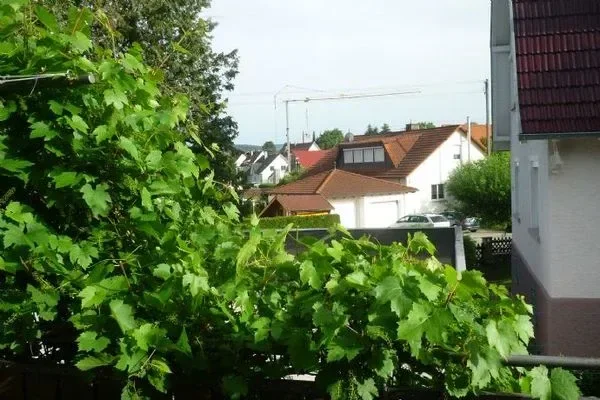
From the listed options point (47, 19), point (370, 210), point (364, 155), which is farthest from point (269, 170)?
point (47, 19)

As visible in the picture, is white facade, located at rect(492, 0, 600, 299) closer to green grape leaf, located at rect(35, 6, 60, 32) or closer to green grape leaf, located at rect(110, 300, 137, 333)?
green grape leaf, located at rect(35, 6, 60, 32)

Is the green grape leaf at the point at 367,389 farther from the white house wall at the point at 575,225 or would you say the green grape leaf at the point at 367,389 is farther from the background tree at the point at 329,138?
the background tree at the point at 329,138

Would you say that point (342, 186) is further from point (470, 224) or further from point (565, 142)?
point (565, 142)

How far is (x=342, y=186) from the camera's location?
158 feet

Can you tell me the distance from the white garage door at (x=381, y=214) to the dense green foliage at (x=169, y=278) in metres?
46.1

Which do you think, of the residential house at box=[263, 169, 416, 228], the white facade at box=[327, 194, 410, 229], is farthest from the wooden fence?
the white facade at box=[327, 194, 410, 229]

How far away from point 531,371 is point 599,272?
785 cm

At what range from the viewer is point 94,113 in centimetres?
282

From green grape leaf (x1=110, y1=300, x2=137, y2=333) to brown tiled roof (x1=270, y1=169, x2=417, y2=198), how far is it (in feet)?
146

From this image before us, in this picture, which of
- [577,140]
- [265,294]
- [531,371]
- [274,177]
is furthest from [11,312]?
[274,177]

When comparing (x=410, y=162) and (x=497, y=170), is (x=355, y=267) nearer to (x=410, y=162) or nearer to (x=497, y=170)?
(x=497, y=170)

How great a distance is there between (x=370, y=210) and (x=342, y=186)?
8.55ft

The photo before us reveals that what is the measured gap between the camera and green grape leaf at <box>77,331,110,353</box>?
95.7 inches

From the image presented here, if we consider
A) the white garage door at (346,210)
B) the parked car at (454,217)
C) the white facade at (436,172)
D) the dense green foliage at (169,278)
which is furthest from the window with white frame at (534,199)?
the white facade at (436,172)
